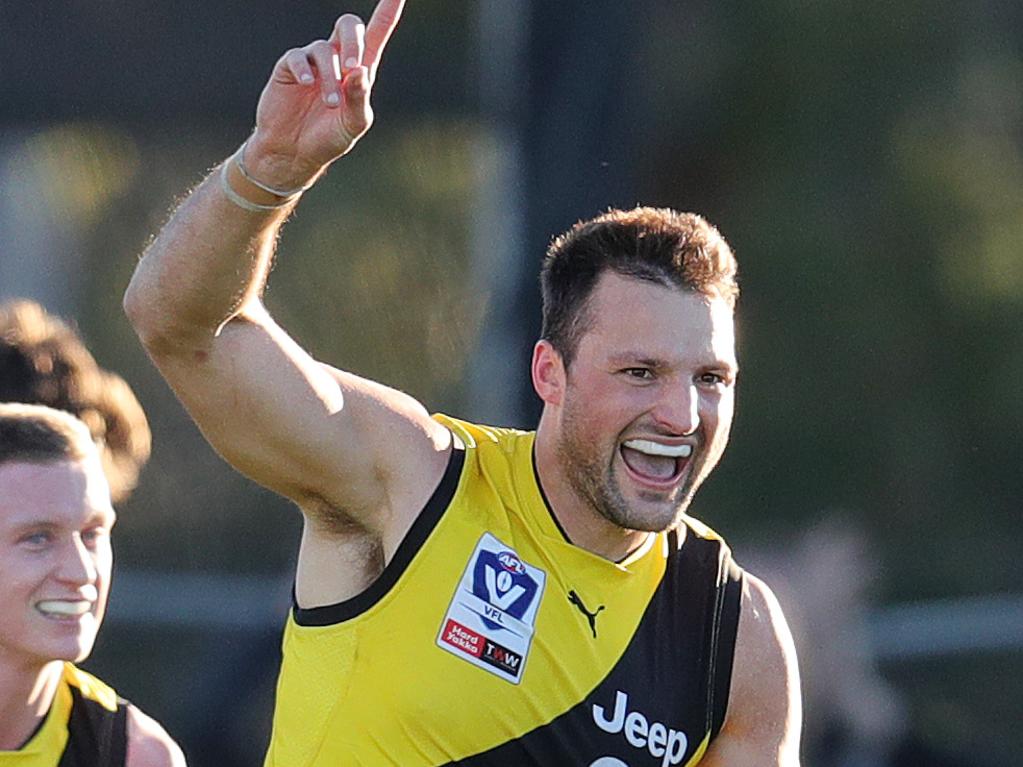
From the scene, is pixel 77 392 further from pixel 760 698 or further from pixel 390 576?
pixel 760 698

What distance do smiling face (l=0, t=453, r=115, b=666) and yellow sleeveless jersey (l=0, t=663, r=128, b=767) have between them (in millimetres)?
170

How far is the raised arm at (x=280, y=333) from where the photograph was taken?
3383mm

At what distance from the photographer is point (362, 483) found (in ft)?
12.5

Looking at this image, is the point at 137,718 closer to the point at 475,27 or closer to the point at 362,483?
the point at 362,483

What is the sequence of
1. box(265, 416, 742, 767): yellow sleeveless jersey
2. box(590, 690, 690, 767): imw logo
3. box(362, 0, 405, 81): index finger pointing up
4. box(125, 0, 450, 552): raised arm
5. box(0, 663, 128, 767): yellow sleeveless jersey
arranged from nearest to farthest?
1. box(125, 0, 450, 552): raised arm
2. box(362, 0, 405, 81): index finger pointing up
3. box(265, 416, 742, 767): yellow sleeveless jersey
4. box(590, 690, 690, 767): imw logo
5. box(0, 663, 128, 767): yellow sleeveless jersey

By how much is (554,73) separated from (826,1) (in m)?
4.98

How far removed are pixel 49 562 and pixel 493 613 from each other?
35.0 inches

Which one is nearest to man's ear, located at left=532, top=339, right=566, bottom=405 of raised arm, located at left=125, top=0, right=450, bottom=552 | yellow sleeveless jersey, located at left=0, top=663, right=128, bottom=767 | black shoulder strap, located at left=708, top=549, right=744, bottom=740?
raised arm, located at left=125, top=0, right=450, bottom=552

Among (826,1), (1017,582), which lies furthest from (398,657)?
(826,1)

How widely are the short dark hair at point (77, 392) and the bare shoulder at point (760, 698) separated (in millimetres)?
1420

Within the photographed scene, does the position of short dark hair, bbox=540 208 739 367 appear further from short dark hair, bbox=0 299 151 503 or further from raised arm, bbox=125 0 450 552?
short dark hair, bbox=0 299 151 503

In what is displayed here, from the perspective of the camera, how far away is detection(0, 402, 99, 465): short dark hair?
4.17 metres

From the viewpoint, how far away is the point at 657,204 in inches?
413

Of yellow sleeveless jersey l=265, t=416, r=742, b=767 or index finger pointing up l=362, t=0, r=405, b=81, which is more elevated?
index finger pointing up l=362, t=0, r=405, b=81
